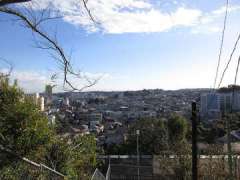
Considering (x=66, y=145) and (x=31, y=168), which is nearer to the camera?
(x=31, y=168)

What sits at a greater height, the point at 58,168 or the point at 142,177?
the point at 58,168

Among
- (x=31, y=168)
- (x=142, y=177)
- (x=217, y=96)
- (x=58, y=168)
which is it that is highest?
(x=217, y=96)

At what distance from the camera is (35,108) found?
1098 centimetres

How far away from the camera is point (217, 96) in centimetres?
383

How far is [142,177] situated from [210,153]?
15.8 feet

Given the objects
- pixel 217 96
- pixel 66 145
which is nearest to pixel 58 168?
pixel 66 145

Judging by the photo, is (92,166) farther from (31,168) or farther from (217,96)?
(217,96)

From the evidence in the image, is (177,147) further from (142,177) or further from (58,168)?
(58,168)

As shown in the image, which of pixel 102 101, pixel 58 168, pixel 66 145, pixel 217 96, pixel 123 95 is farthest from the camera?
pixel 123 95

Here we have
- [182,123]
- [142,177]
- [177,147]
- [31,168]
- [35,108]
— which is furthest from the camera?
[182,123]

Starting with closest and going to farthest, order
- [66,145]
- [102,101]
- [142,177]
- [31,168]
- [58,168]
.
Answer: [31,168]
[58,168]
[66,145]
[142,177]
[102,101]

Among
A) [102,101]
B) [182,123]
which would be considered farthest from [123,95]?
[182,123]

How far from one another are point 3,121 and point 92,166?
3961 millimetres

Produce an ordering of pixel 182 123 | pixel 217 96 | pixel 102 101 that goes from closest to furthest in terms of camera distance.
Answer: pixel 217 96 < pixel 182 123 < pixel 102 101
